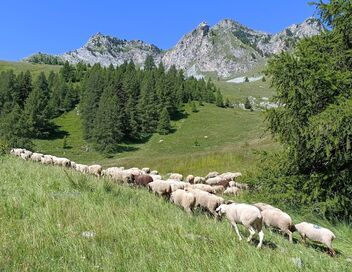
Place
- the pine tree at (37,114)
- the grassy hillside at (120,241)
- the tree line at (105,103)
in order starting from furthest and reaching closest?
1. the pine tree at (37,114)
2. the tree line at (105,103)
3. the grassy hillside at (120,241)

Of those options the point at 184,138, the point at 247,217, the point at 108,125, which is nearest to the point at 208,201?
the point at 247,217

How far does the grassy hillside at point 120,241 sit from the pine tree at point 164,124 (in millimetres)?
89960

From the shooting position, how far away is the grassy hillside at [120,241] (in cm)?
538

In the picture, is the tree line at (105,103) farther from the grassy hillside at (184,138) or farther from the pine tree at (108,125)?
the grassy hillside at (184,138)

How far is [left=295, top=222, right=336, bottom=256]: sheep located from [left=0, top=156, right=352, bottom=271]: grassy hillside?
369 millimetres

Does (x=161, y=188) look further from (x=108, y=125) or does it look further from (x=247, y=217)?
(x=108, y=125)

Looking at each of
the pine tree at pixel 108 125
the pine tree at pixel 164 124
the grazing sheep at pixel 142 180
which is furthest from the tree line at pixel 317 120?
the pine tree at pixel 164 124

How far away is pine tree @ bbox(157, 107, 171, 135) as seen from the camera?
327ft

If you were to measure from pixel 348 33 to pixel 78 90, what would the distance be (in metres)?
119

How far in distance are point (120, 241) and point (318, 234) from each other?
4399 mm

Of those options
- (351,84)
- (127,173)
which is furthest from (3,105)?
(351,84)

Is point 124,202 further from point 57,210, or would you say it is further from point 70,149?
point 70,149

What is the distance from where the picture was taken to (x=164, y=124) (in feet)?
328

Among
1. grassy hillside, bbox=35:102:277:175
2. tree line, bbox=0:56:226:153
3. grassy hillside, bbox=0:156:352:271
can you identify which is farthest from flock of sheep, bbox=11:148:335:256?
→ tree line, bbox=0:56:226:153
